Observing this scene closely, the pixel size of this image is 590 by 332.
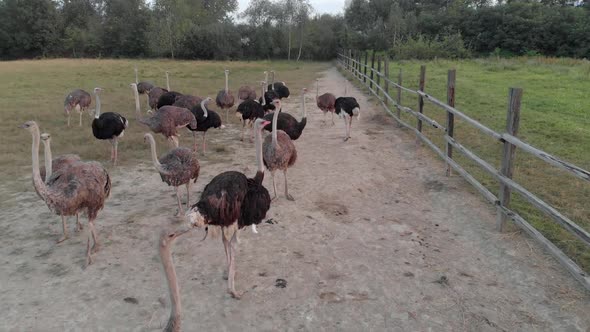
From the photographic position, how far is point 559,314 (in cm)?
372

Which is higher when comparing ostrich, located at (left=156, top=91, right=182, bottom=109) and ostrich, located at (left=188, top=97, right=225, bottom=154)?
ostrich, located at (left=156, top=91, right=182, bottom=109)

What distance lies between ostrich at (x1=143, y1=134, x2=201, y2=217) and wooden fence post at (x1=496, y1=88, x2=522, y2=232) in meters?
3.84

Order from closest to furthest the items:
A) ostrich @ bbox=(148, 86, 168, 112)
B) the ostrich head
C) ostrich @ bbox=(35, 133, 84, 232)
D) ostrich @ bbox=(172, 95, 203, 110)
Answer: the ostrich head, ostrich @ bbox=(35, 133, 84, 232), ostrich @ bbox=(172, 95, 203, 110), ostrich @ bbox=(148, 86, 168, 112)

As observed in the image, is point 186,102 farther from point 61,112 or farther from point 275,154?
point 275,154

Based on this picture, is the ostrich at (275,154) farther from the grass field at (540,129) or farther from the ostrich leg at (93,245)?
the grass field at (540,129)

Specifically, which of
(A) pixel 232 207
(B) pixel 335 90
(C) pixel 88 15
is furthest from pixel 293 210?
(C) pixel 88 15

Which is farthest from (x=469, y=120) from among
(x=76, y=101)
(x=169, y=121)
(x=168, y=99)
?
(x=76, y=101)

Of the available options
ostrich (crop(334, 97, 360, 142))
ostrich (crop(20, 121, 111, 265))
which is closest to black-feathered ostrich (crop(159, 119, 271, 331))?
ostrich (crop(20, 121, 111, 265))

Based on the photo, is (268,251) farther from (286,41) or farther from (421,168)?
(286,41)

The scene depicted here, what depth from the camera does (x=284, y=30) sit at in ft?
163

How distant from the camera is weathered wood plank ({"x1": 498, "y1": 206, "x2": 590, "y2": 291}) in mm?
3877

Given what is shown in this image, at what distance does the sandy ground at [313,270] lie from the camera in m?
3.73

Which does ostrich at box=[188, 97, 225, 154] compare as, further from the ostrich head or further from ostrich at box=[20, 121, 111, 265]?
the ostrich head

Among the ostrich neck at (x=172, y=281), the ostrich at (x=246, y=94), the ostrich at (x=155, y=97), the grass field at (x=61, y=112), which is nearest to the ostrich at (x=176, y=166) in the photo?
the grass field at (x=61, y=112)
